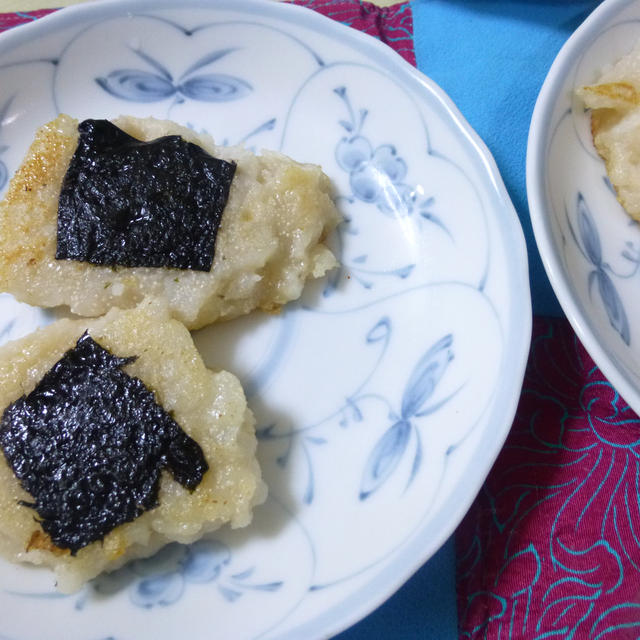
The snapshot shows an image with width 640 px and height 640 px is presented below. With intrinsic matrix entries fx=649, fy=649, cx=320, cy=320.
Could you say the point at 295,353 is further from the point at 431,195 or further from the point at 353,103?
the point at 353,103

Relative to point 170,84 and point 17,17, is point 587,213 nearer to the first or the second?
point 170,84

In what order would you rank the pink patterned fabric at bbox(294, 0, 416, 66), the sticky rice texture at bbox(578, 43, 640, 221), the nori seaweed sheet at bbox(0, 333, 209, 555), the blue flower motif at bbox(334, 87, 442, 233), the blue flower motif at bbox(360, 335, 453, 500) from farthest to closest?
the pink patterned fabric at bbox(294, 0, 416, 66)
the blue flower motif at bbox(334, 87, 442, 233)
the sticky rice texture at bbox(578, 43, 640, 221)
the blue flower motif at bbox(360, 335, 453, 500)
the nori seaweed sheet at bbox(0, 333, 209, 555)

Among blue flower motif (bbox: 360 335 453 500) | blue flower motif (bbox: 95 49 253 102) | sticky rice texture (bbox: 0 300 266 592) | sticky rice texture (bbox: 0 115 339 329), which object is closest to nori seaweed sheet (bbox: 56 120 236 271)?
sticky rice texture (bbox: 0 115 339 329)

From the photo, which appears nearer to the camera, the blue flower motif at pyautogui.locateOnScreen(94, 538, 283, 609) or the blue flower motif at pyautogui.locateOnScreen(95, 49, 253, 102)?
the blue flower motif at pyautogui.locateOnScreen(94, 538, 283, 609)

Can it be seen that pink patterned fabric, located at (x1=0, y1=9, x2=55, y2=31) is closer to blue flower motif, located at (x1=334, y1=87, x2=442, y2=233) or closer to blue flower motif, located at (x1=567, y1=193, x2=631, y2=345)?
blue flower motif, located at (x1=334, y1=87, x2=442, y2=233)

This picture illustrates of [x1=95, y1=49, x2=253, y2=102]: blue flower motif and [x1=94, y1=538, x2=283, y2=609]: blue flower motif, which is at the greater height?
[x1=95, y1=49, x2=253, y2=102]: blue flower motif

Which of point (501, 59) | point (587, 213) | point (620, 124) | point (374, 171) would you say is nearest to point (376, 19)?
point (501, 59)

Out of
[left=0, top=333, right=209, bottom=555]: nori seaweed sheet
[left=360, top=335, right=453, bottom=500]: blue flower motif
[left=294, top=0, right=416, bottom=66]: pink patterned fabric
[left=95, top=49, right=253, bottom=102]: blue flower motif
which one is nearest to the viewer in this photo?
[left=0, top=333, right=209, bottom=555]: nori seaweed sheet
